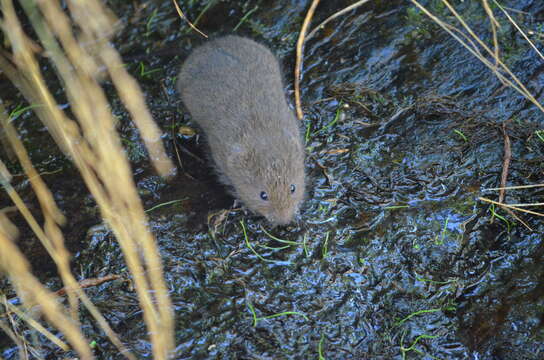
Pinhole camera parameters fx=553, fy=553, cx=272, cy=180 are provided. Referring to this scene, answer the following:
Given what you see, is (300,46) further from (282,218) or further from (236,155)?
(282,218)

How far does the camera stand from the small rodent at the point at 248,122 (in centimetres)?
402

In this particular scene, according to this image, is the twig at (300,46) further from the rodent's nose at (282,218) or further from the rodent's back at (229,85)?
the rodent's nose at (282,218)

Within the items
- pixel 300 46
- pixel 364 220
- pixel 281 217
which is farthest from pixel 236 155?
pixel 300 46

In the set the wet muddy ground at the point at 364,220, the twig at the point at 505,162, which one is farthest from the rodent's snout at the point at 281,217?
the twig at the point at 505,162

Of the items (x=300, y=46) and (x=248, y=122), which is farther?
(x=300, y=46)

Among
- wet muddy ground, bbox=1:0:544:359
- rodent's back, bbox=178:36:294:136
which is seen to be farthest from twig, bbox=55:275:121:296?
rodent's back, bbox=178:36:294:136

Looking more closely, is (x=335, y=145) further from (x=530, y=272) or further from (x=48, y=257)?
(x=48, y=257)

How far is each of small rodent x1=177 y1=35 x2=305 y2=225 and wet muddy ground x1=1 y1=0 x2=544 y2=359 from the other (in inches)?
7.9

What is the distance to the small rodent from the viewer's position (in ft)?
13.2

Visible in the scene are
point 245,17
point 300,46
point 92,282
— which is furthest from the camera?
point 245,17

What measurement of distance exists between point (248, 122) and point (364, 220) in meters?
1.17

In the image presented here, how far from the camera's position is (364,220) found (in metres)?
3.95

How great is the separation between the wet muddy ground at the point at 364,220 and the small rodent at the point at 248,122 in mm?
201

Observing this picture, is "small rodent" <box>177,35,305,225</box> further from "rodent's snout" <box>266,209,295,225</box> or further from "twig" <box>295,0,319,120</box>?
"twig" <box>295,0,319,120</box>
